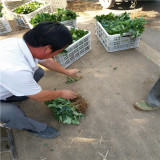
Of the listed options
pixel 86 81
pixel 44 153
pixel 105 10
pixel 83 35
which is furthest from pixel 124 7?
pixel 44 153

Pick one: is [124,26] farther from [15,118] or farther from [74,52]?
[15,118]

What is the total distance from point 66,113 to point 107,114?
22.5 inches

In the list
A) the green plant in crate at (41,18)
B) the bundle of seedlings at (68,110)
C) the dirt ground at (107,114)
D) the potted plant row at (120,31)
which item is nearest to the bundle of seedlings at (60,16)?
the green plant in crate at (41,18)

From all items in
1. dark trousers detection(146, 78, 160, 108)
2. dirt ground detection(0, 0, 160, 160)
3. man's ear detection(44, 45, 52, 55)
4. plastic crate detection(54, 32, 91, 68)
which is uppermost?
man's ear detection(44, 45, 52, 55)

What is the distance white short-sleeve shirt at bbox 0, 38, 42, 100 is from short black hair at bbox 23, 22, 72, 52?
152mm

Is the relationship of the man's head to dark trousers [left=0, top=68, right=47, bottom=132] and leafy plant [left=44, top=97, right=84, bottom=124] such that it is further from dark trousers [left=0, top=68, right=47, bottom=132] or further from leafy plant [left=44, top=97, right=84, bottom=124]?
leafy plant [left=44, top=97, right=84, bottom=124]

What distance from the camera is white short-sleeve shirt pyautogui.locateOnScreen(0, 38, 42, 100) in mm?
1226

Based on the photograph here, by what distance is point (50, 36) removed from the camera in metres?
1.20

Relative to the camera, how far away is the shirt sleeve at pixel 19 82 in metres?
1.22

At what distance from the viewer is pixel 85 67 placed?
279 centimetres

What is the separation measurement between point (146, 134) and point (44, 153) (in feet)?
4.17

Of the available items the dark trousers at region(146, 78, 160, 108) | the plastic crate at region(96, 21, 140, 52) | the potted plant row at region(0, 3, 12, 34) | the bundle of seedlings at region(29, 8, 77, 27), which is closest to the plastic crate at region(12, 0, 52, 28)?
the potted plant row at region(0, 3, 12, 34)

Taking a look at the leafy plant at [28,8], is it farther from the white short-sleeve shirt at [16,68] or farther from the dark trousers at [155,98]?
the dark trousers at [155,98]

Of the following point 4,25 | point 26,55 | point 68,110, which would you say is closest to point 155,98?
point 68,110
